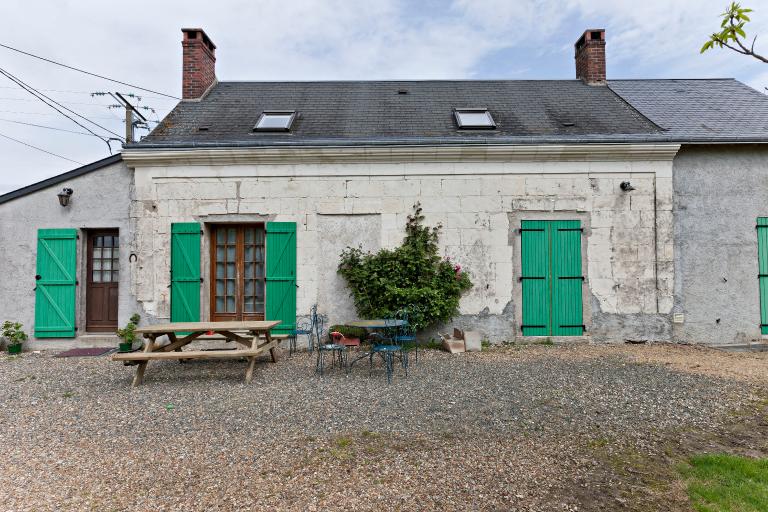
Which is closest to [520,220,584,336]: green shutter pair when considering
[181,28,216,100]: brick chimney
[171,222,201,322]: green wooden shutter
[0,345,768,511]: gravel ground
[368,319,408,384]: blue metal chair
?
[0,345,768,511]: gravel ground

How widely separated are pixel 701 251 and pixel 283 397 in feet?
23.7

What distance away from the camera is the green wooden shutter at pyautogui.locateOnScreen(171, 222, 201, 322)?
6.98m

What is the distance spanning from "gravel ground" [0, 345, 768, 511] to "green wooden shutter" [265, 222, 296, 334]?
134 centimetres

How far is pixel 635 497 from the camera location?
2.42m

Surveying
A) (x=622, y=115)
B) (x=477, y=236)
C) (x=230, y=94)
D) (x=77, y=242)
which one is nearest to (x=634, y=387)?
(x=477, y=236)

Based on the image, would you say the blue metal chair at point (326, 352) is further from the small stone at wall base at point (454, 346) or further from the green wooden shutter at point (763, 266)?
the green wooden shutter at point (763, 266)

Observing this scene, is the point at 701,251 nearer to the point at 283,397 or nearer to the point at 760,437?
the point at 760,437

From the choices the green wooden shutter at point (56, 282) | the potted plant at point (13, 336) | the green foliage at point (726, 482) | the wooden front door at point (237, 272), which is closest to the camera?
the green foliage at point (726, 482)

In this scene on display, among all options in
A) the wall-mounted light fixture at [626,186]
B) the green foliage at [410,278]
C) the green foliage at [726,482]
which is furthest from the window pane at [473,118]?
the green foliage at [726,482]

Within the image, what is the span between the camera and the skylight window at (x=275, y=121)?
764 centimetres

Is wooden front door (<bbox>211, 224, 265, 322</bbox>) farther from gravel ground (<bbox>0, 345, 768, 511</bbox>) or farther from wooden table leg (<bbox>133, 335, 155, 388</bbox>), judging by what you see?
wooden table leg (<bbox>133, 335, 155, 388</bbox>)

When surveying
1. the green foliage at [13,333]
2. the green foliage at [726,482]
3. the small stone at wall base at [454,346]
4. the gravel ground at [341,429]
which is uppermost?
the green foliage at [13,333]

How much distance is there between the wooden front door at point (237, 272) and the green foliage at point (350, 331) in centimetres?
136

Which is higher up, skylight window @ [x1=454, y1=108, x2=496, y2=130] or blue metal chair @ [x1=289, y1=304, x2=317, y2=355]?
skylight window @ [x1=454, y1=108, x2=496, y2=130]
